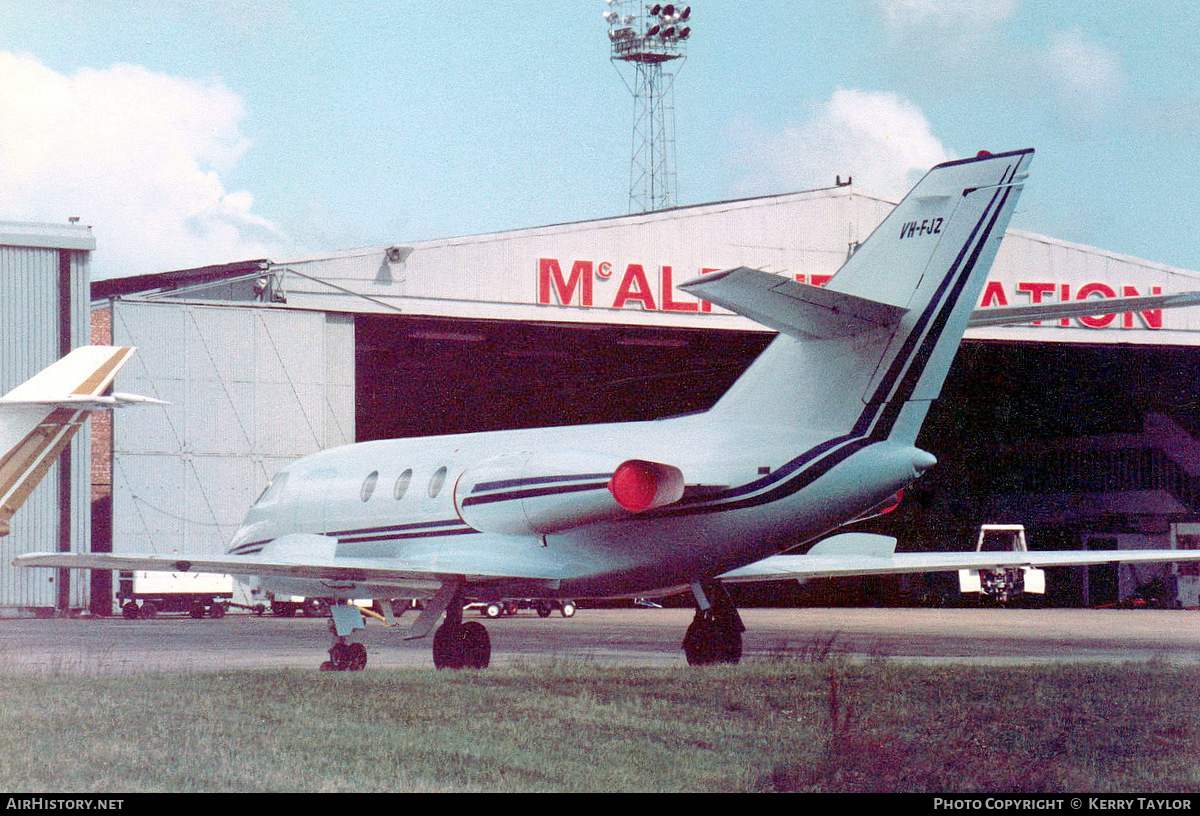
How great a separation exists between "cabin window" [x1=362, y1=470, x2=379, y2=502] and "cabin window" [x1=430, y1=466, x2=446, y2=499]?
1.26m

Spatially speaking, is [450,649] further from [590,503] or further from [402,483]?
[590,503]

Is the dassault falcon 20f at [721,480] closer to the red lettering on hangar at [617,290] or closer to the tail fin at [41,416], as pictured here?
the tail fin at [41,416]

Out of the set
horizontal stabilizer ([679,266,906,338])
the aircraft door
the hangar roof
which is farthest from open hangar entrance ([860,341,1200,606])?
horizontal stabilizer ([679,266,906,338])

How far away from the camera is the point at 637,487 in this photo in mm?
13438

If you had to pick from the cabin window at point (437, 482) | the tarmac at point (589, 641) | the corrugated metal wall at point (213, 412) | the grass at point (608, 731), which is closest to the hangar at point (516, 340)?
the corrugated metal wall at point (213, 412)

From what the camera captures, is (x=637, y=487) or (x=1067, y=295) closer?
(x=637, y=487)

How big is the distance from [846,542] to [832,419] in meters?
3.62

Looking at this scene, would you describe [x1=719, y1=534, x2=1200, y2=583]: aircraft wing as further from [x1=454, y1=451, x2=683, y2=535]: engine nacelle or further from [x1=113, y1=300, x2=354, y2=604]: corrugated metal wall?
[x1=113, y1=300, x2=354, y2=604]: corrugated metal wall

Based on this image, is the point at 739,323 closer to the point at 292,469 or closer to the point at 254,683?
the point at 292,469

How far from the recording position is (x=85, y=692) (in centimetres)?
1240

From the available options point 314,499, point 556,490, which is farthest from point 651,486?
point 314,499

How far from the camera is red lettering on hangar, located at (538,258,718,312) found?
117ft

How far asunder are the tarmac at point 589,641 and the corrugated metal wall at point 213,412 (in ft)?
8.90

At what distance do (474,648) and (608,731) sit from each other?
18.5 ft
